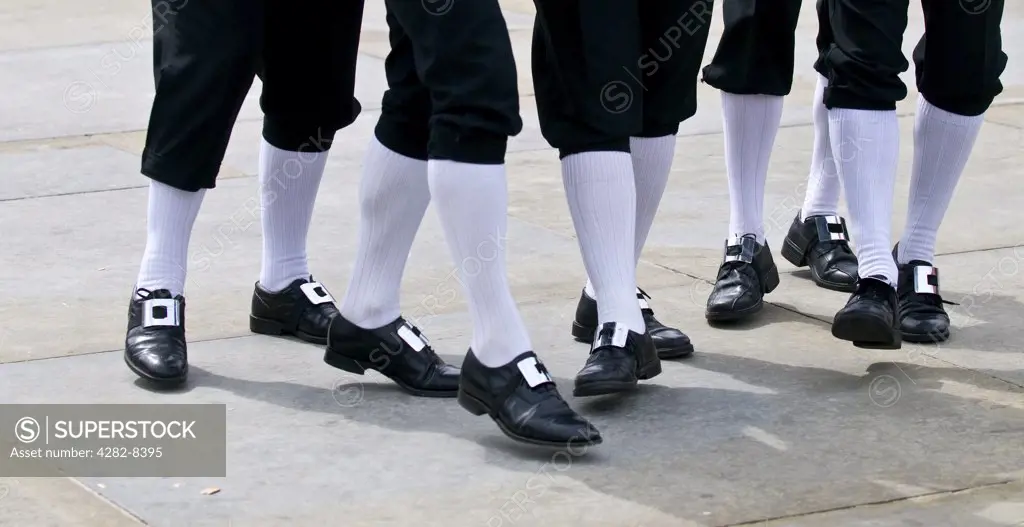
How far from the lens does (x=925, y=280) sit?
156 inches

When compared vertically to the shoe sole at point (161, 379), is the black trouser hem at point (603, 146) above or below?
above

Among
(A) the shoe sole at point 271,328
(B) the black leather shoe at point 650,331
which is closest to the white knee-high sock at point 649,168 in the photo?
(B) the black leather shoe at point 650,331

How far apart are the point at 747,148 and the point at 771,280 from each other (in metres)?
0.33

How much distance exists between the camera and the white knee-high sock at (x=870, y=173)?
147 inches

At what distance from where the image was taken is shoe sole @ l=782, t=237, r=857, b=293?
170 inches

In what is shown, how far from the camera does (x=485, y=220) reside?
3.03 m

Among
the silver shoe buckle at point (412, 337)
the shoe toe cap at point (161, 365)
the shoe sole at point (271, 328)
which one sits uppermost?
the silver shoe buckle at point (412, 337)

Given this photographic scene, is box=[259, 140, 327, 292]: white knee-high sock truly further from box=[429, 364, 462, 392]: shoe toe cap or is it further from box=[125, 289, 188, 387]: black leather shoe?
box=[429, 364, 462, 392]: shoe toe cap

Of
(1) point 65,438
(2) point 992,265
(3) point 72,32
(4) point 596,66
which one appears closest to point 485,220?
(4) point 596,66

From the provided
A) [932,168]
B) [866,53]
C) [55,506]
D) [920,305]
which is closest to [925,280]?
[920,305]

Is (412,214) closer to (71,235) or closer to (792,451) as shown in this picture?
(792,451)

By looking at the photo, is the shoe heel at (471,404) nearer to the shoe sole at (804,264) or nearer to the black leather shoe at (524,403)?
the black leather shoe at (524,403)

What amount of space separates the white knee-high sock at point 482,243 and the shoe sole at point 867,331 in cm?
77

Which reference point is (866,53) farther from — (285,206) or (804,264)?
(285,206)
